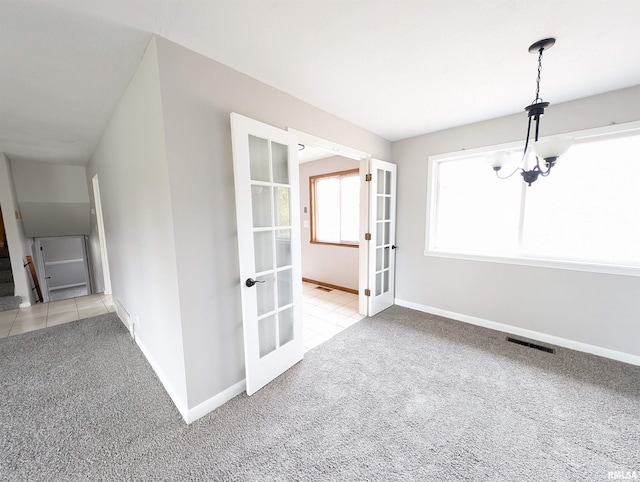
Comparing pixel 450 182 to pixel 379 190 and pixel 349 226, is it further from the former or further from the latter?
pixel 349 226

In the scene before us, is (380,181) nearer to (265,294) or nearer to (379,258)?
(379,258)

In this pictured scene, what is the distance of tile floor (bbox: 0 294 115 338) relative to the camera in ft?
10.1

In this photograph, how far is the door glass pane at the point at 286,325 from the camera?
7.06 feet

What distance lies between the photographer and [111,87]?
6.16 ft

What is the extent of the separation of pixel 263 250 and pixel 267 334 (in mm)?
713

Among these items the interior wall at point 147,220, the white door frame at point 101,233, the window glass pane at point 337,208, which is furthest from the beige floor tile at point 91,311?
the window glass pane at point 337,208

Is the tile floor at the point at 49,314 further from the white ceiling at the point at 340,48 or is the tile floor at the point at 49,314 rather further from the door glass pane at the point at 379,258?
the door glass pane at the point at 379,258

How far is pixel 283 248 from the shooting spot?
207 centimetres

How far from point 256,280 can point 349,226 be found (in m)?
2.80

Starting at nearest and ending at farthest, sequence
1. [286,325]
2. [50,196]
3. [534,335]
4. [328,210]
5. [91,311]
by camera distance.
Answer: [286,325], [534,335], [91,311], [50,196], [328,210]

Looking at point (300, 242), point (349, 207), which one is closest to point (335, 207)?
point (349, 207)

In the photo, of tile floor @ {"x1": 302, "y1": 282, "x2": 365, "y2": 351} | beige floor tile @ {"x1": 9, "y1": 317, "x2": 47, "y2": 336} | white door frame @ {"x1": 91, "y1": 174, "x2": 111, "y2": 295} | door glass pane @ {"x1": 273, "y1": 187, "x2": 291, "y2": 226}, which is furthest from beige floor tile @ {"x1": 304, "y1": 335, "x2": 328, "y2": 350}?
white door frame @ {"x1": 91, "y1": 174, "x2": 111, "y2": 295}

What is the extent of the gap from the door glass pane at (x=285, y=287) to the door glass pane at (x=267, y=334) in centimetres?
15

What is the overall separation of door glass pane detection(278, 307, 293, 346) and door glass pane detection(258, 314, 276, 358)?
0.09 meters
